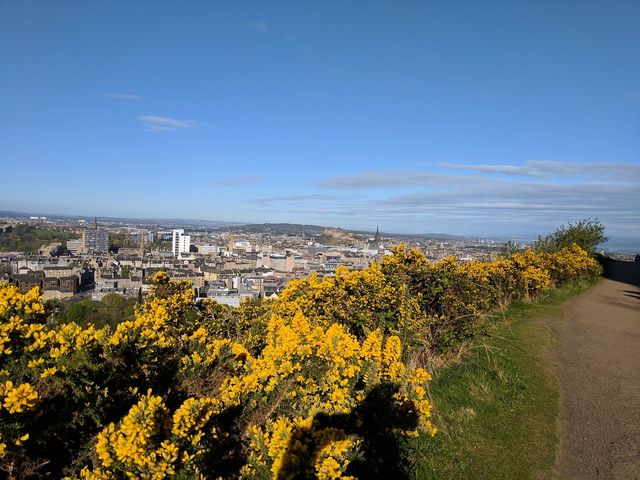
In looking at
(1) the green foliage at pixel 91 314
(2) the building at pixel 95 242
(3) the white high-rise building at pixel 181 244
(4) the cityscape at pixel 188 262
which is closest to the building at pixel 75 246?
(4) the cityscape at pixel 188 262

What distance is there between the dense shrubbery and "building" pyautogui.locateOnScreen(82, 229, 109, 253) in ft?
467

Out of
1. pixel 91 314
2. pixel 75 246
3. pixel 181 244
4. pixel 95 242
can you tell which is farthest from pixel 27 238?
pixel 91 314

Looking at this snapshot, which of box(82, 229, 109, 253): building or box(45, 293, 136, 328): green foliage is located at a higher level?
box(45, 293, 136, 328): green foliage

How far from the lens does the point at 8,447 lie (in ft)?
9.05

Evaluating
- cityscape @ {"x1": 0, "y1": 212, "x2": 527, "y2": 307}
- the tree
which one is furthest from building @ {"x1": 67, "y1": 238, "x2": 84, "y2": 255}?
the tree

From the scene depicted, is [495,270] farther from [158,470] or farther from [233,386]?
[158,470]

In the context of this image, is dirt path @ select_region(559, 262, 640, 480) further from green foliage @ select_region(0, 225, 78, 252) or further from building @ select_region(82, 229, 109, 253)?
building @ select_region(82, 229, 109, 253)

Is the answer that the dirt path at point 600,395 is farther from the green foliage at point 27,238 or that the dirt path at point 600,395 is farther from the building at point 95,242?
the building at point 95,242

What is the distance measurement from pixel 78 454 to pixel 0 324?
4.03 feet

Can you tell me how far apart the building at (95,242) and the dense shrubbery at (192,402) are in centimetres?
14225

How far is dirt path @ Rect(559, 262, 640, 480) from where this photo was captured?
4914 mm

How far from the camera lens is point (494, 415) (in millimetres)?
6027

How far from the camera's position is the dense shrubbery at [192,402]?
2.87 metres

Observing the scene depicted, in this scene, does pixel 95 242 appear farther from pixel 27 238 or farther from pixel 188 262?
pixel 188 262
